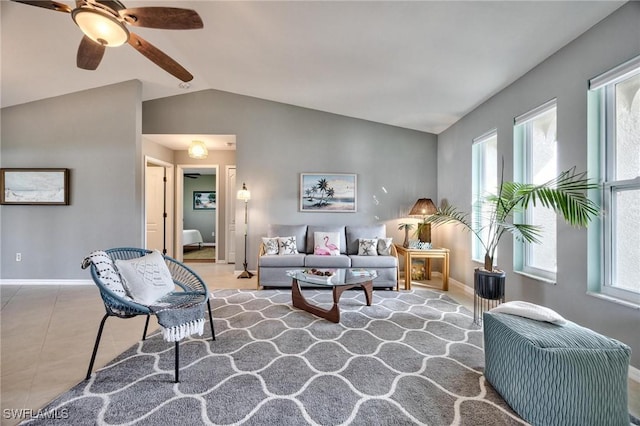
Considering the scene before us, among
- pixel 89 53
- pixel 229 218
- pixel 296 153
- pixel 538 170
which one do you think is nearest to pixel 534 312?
pixel 538 170

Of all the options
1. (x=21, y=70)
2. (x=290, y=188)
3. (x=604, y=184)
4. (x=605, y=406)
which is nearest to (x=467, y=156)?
(x=604, y=184)

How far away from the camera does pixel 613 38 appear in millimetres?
1960

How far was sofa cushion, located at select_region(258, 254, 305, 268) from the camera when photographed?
395 cm

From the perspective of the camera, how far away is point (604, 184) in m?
2.08

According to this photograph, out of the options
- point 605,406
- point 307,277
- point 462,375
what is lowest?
point 462,375

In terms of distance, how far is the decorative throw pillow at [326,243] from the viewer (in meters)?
4.27

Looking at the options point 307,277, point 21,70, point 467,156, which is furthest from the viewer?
point 467,156

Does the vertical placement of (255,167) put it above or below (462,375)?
above

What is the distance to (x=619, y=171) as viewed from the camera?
202 cm

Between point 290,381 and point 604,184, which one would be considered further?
point 604,184

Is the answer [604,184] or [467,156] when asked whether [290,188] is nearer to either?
[467,156]

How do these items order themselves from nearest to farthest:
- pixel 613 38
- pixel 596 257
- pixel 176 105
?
pixel 613 38, pixel 596 257, pixel 176 105

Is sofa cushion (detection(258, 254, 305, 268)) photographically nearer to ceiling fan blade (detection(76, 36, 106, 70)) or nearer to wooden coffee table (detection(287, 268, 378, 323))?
wooden coffee table (detection(287, 268, 378, 323))

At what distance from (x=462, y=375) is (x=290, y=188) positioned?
366 cm
